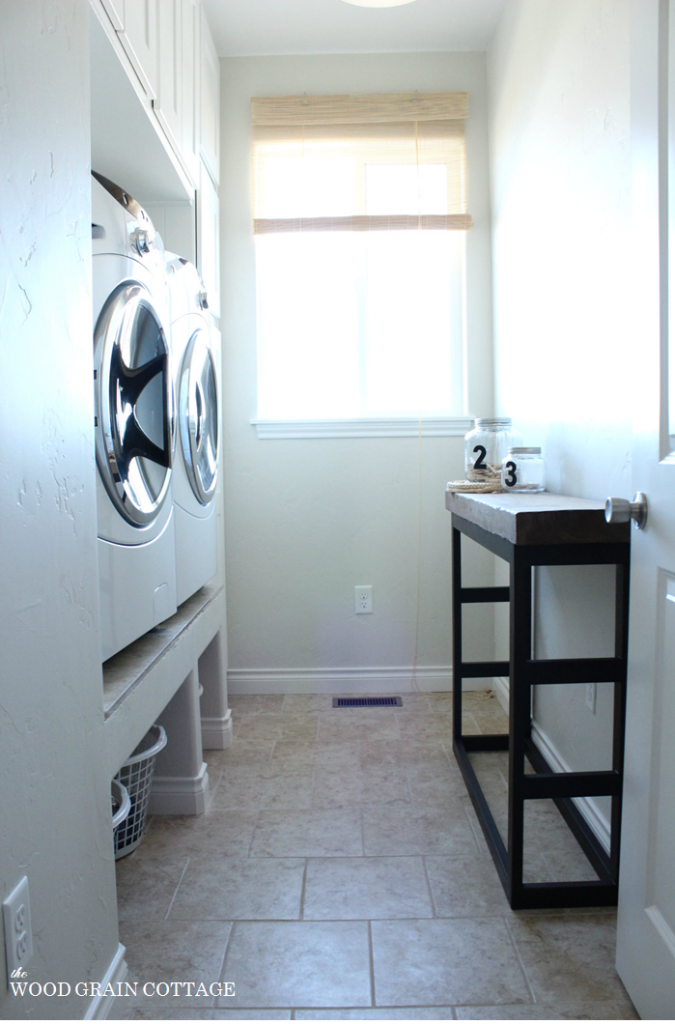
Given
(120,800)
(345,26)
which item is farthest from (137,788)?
(345,26)

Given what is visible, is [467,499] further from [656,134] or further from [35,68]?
[35,68]

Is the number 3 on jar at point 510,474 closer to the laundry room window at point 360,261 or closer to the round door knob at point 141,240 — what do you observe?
the laundry room window at point 360,261

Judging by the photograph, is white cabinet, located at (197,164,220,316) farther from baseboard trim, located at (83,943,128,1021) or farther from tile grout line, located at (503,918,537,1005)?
tile grout line, located at (503,918,537,1005)

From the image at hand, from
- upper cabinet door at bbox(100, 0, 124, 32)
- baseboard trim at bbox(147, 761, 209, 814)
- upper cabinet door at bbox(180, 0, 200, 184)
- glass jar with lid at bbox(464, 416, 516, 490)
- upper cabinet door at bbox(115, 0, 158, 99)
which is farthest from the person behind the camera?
glass jar with lid at bbox(464, 416, 516, 490)

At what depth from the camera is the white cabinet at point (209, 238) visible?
7.89 ft

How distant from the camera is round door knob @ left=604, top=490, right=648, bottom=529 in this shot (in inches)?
46.1

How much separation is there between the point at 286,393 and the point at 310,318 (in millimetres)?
345

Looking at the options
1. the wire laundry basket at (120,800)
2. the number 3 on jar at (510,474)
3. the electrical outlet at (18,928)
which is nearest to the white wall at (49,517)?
the electrical outlet at (18,928)

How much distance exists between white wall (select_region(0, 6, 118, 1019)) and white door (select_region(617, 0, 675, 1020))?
921mm

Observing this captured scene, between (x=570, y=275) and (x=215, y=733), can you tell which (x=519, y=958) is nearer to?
(x=215, y=733)

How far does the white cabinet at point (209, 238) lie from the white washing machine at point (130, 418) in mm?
855

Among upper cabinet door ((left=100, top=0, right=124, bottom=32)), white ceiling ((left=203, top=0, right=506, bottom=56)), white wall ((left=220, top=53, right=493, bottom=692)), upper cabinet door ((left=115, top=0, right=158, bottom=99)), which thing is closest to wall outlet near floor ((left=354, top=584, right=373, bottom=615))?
white wall ((left=220, top=53, right=493, bottom=692))

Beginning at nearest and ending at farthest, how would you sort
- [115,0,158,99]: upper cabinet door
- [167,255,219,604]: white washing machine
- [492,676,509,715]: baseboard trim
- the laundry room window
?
[115,0,158,99]: upper cabinet door < [167,255,219,604]: white washing machine < [492,676,509,715]: baseboard trim < the laundry room window

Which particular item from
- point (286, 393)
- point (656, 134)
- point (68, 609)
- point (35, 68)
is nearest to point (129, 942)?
point (68, 609)
